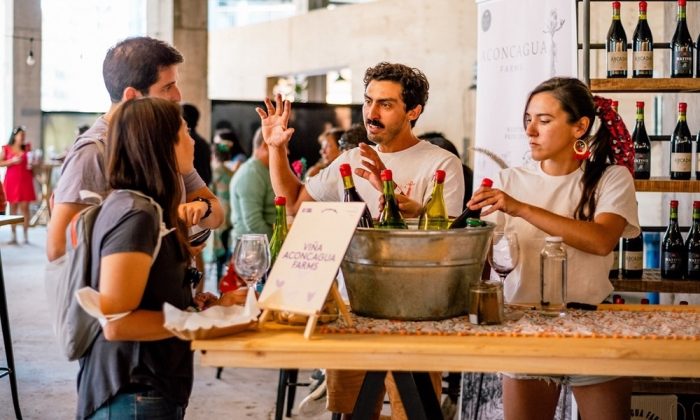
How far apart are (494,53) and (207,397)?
96.6 inches

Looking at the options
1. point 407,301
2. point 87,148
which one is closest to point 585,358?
point 407,301

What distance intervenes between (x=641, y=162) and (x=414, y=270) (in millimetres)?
2266

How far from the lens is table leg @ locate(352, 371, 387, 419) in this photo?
84.4 inches

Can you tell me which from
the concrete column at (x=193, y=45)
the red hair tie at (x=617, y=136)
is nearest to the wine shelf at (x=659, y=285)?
the red hair tie at (x=617, y=136)

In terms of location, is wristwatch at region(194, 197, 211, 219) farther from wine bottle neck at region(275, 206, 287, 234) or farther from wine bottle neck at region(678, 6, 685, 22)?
wine bottle neck at region(678, 6, 685, 22)

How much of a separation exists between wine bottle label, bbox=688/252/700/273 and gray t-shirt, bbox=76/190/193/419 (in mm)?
2657

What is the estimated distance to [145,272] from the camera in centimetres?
194

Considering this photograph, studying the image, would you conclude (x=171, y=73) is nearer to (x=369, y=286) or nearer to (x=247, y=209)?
(x=369, y=286)

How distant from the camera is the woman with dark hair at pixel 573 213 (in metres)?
2.51

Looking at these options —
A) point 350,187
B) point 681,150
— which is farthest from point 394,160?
point 681,150

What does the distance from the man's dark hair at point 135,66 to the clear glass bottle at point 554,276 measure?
1205 millimetres

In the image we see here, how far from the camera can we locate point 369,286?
218 cm

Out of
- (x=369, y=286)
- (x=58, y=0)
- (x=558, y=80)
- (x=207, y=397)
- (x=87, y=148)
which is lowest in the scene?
(x=207, y=397)

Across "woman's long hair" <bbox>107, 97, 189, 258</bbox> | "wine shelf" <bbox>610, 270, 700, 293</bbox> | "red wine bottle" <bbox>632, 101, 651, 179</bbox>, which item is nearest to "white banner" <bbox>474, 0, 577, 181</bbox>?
"red wine bottle" <bbox>632, 101, 651, 179</bbox>
